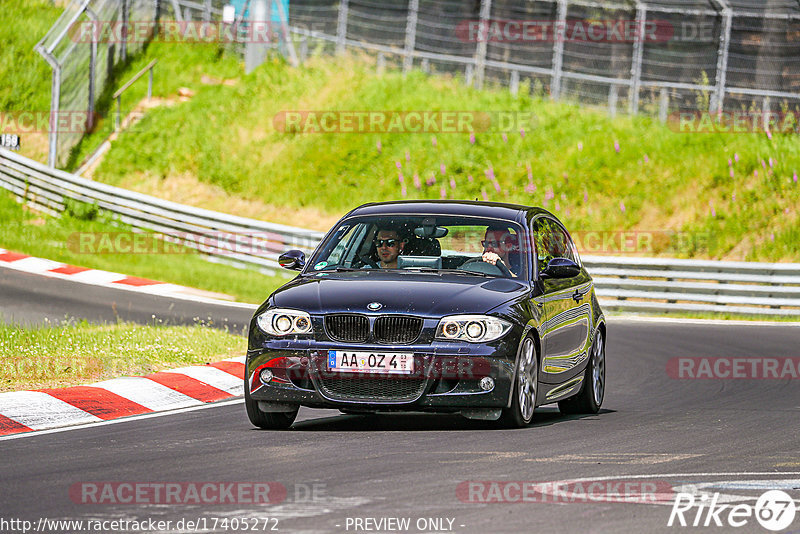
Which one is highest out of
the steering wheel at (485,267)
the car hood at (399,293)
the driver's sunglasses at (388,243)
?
the driver's sunglasses at (388,243)

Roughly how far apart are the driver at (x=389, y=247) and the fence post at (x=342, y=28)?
2462 cm

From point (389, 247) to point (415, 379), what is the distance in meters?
1.63

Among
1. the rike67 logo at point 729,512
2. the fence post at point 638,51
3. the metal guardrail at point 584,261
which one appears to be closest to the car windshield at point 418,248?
the rike67 logo at point 729,512

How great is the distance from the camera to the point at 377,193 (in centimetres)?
3384

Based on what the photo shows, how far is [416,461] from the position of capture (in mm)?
7980

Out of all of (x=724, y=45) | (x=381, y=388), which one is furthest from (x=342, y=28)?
(x=381, y=388)

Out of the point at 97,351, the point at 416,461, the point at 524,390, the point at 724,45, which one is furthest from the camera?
the point at 724,45

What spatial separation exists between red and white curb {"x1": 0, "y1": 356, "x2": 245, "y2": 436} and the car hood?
5.91ft

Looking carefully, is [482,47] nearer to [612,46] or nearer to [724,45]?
[612,46]

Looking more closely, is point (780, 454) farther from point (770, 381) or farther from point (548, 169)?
point (548, 169)

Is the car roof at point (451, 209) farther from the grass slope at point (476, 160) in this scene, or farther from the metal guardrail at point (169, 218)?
the grass slope at point (476, 160)

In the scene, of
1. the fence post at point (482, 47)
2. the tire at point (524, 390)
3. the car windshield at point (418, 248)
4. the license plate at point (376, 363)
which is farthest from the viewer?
the fence post at point (482, 47)

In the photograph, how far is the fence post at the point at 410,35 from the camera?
33.0 meters

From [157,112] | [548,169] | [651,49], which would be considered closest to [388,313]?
[651,49]
